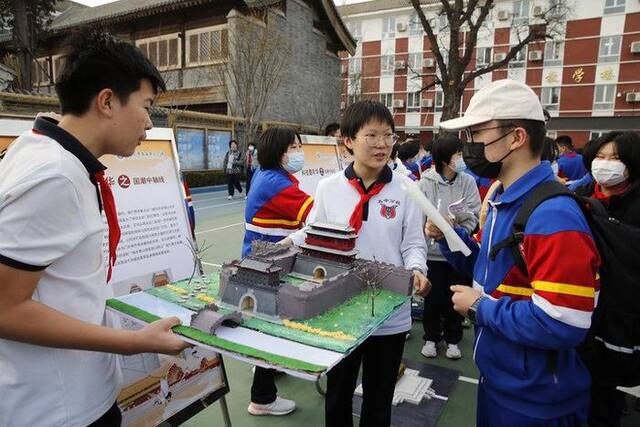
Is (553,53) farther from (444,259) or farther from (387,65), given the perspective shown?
(444,259)

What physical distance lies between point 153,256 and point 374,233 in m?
1.33

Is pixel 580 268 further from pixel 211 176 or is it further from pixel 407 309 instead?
pixel 211 176

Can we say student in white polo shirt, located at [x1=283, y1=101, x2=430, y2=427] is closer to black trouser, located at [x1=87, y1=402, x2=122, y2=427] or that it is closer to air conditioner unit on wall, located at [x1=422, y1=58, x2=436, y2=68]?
black trouser, located at [x1=87, y1=402, x2=122, y2=427]

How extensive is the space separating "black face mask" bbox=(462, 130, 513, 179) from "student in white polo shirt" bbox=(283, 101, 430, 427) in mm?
380

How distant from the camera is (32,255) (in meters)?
0.99

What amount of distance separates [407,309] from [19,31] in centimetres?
1815

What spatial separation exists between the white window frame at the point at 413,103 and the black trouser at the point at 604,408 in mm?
32713

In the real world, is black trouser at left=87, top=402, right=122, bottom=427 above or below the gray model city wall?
below

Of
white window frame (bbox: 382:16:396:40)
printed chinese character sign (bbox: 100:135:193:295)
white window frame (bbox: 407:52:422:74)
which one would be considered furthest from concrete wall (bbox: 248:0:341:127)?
printed chinese character sign (bbox: 100:135:193:295)

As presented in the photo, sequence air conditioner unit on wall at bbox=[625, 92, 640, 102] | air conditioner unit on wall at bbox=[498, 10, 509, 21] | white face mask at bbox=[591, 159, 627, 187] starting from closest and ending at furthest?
1. white face mask at bbox=[591, 159, 627, 187]
2. air conditioner unit on wall at bbox=[625, 92, 640, 102]
3. air conditioner unit on wall at bbox=[498, 10, 509, 21]

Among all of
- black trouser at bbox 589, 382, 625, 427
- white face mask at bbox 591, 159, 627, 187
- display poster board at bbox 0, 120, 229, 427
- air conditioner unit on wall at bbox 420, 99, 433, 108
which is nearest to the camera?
display poster board at bbox 0, 120, 229, 427

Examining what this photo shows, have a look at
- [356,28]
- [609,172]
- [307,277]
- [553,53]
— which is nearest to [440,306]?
[609,172]

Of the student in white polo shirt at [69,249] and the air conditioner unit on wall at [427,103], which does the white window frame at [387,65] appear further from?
the student in white polo shirt at [69,249]

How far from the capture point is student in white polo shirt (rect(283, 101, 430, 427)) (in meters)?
2.04
